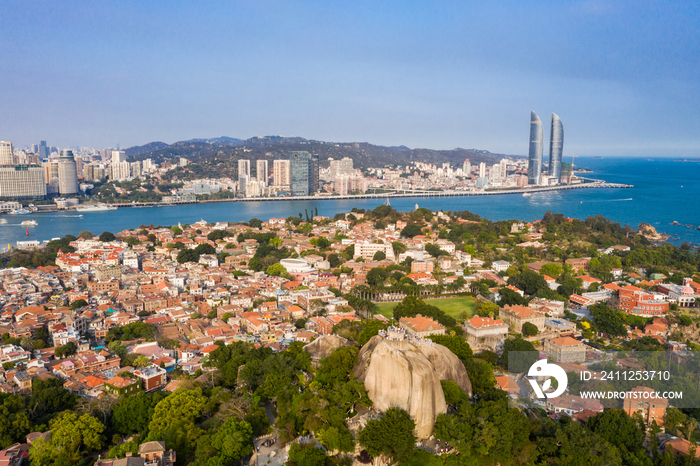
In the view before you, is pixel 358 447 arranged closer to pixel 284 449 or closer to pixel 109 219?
pixel 284 449

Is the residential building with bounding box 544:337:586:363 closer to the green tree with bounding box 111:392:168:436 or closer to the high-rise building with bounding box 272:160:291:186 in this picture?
the green tree with bounding box 111:392:168:436

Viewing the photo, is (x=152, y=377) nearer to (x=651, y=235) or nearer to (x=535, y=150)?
(x=651, y=235)

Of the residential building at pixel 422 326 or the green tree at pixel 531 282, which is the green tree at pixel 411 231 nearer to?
the green tree at pixel 531 282

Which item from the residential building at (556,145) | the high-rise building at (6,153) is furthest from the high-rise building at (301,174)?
the residential building at (556,145)

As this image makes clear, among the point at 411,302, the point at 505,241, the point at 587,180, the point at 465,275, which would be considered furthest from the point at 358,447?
the point at 587,180

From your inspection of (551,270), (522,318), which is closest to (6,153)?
(551,270)

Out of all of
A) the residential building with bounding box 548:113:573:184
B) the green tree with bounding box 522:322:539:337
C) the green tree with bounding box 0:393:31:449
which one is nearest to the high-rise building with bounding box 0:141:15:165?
the green tree with bounding box 0:393:31:449
